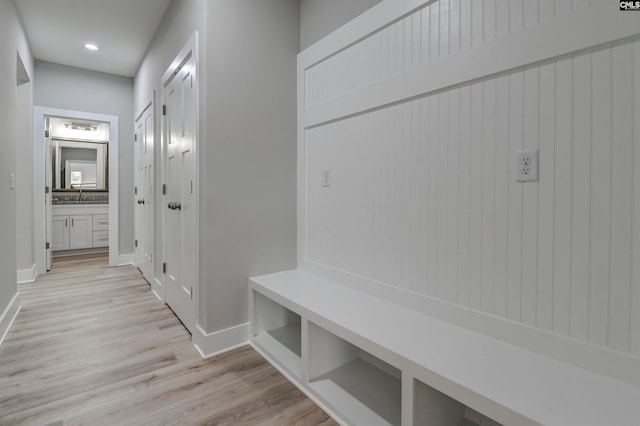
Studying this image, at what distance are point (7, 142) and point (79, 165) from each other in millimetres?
3670

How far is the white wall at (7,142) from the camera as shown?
85.5 inches

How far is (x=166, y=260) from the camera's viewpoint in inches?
109

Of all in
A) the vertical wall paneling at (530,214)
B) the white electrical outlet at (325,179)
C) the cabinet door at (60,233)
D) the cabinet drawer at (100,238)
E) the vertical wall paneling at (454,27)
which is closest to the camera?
the vertical wall paneling at (530,214)

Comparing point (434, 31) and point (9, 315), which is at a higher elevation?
point (434, 31)

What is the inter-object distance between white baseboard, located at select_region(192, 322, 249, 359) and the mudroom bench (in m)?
0.08

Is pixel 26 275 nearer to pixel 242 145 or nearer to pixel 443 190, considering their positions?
pixel 242 145

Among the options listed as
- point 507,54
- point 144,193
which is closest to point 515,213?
point 507,54

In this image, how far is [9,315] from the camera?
2.32 meters

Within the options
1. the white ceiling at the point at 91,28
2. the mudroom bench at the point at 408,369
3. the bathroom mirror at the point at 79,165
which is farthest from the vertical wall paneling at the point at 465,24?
the bathroom mirror at the point at 79,165

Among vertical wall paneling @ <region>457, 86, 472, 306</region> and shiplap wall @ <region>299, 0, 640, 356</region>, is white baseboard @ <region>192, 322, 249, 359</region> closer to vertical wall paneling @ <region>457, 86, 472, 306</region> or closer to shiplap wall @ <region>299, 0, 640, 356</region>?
shiplap wall @ <region>299, 0, 640, 356</region>

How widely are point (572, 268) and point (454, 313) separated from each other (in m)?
0.48

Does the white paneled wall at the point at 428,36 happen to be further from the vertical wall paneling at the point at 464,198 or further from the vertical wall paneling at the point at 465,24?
the vertical wall paneling at the point at 464,198

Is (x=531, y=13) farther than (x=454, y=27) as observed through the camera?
No

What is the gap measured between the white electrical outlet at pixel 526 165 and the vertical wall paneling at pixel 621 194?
207 millimetres
